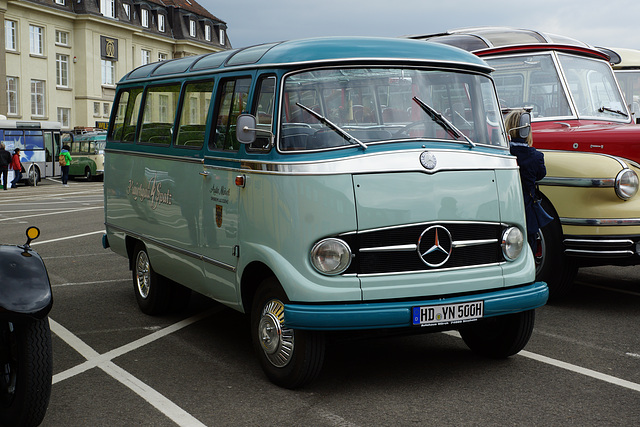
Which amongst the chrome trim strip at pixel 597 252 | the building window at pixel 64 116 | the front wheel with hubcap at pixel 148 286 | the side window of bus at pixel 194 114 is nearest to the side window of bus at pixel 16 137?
the building window at pixel 64 116

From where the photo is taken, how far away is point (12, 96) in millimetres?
56719

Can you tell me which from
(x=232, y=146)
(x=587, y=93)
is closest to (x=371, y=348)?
(x=232, y=146)

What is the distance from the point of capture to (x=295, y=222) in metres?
5.50

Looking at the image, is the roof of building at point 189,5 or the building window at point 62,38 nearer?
the building window at point 62,38

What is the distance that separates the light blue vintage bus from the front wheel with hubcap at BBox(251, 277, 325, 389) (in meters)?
0.01

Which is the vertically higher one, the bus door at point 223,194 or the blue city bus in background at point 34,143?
the bus door at point 223,194

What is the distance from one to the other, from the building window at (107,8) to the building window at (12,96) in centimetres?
1075

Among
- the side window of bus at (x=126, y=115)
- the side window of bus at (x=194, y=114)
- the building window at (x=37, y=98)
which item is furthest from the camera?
the building window at (x=37, y=98)

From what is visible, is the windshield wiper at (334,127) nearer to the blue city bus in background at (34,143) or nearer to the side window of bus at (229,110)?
the side window of bus at (229,110)

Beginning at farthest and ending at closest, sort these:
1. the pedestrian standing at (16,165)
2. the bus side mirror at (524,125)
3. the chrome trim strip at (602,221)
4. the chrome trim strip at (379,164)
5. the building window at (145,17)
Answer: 1. the building window at (145,17)
2. the pedestrian standing at (16,165)
3. the chrome trim strip at (602,221)
4. the bus side mirror at (524,125)
5. the chrome trim strip at (379,164)

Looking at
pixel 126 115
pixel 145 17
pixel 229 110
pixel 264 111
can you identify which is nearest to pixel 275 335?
pixel 264 111

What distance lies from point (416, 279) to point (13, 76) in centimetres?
5560

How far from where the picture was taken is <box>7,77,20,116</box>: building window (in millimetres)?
56469

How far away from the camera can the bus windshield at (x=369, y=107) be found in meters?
5.76
